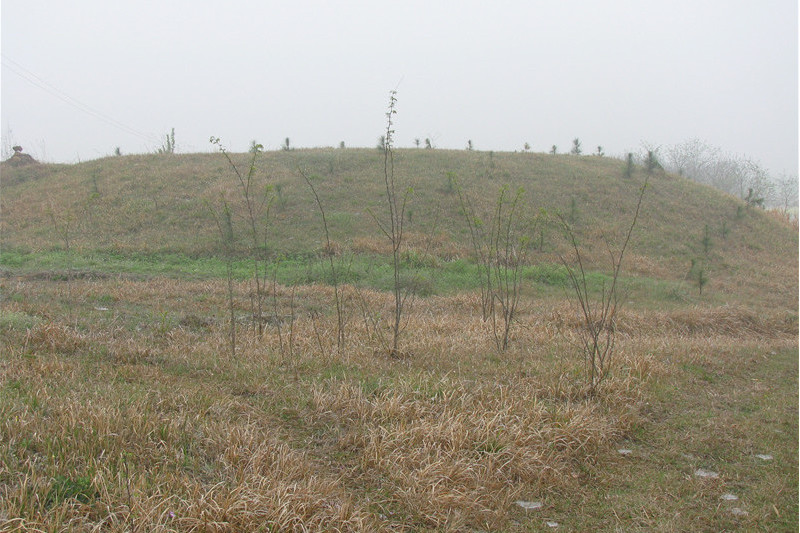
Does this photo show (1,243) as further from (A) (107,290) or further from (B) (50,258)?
(A) (107,290)

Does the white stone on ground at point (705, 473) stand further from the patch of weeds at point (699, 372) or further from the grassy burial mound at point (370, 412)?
the patch of weeds at point (699, 372)

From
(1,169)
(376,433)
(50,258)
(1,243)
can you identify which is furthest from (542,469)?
(1,169)

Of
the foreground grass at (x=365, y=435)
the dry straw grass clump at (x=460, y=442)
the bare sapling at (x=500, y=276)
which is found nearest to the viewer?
the foreground grass at (x=365, y=435)

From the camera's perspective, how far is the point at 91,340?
5234 mm

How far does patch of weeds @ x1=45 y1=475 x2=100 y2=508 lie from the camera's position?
251 cm

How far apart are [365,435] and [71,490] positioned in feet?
5.26

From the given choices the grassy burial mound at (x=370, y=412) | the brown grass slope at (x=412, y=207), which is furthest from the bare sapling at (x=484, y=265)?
the brown grass slope at (x=412, y=207)

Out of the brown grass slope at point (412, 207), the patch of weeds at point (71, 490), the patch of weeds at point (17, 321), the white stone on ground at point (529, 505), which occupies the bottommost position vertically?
the white stone on ground at point (529, 505)

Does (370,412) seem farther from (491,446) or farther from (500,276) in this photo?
(500,276)

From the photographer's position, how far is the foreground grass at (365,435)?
267 centimetres

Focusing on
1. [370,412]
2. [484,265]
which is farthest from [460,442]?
[484,265]

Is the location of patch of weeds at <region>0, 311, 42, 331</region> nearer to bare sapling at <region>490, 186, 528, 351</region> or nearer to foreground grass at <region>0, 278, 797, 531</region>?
foreground grass at <region>0, 278, 797, 531</region>

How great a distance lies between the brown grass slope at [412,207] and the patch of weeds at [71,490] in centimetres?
1098

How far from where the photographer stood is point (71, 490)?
2.57 metres
